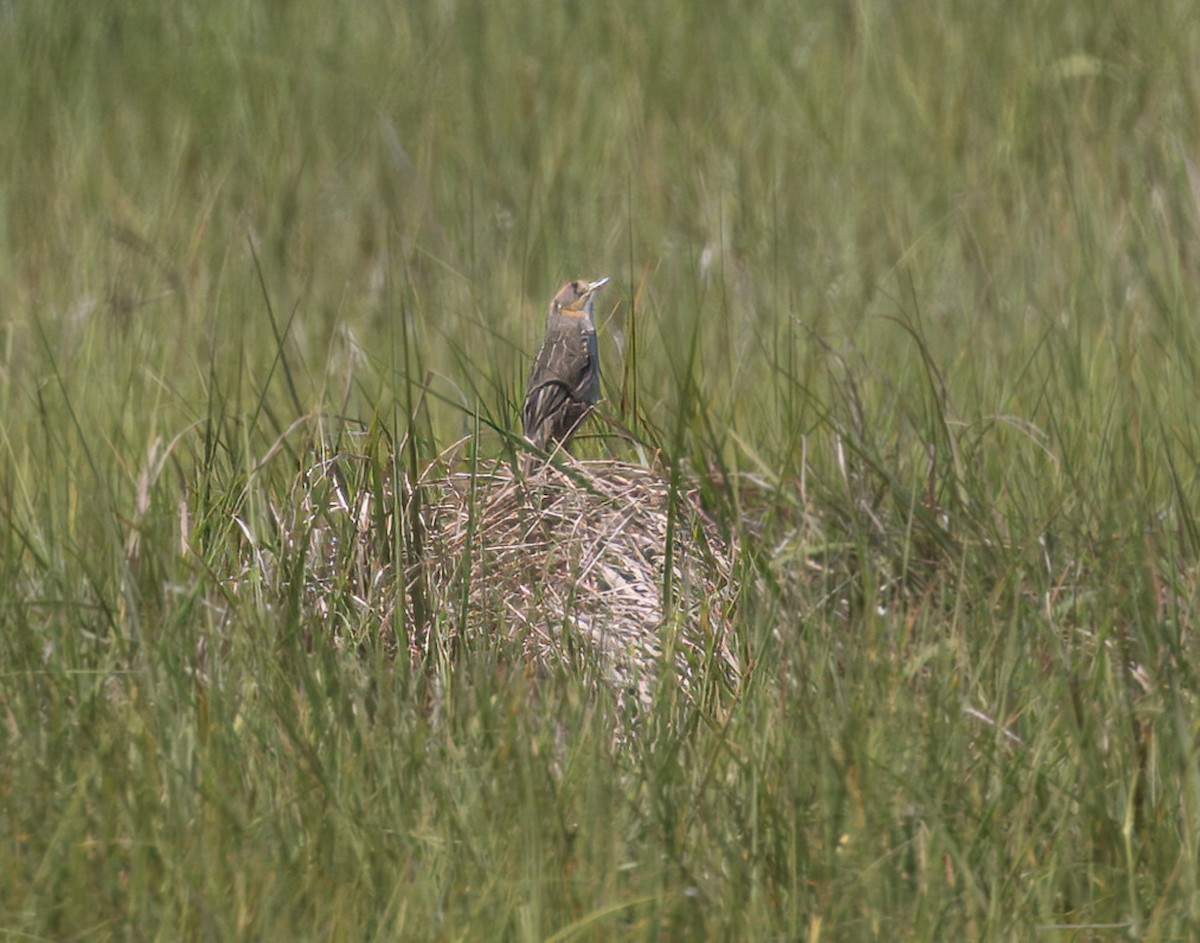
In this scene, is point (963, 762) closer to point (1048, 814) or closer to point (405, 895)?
point (1048, 814)

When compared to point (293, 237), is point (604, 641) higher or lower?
lower

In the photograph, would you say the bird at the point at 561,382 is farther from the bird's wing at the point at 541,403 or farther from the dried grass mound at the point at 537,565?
the dried grass mound at the point at 537,565

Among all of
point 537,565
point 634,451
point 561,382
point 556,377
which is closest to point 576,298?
point 556,377

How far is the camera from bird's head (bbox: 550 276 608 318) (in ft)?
15.3

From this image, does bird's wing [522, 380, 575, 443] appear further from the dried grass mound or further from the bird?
the dried grass mound

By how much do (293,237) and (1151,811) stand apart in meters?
4.06

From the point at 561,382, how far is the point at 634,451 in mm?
243

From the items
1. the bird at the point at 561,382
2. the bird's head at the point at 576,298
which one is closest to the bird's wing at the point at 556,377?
the bird at the point at 561,382

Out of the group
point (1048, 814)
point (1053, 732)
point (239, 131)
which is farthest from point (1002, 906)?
point (239, 131)

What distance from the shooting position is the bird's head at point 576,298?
4.66 metres

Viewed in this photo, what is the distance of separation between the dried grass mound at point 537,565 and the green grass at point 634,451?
0.28 feet

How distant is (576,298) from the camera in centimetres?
482

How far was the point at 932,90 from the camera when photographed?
6.48 m

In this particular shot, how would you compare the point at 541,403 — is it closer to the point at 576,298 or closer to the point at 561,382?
the point at 561,382
